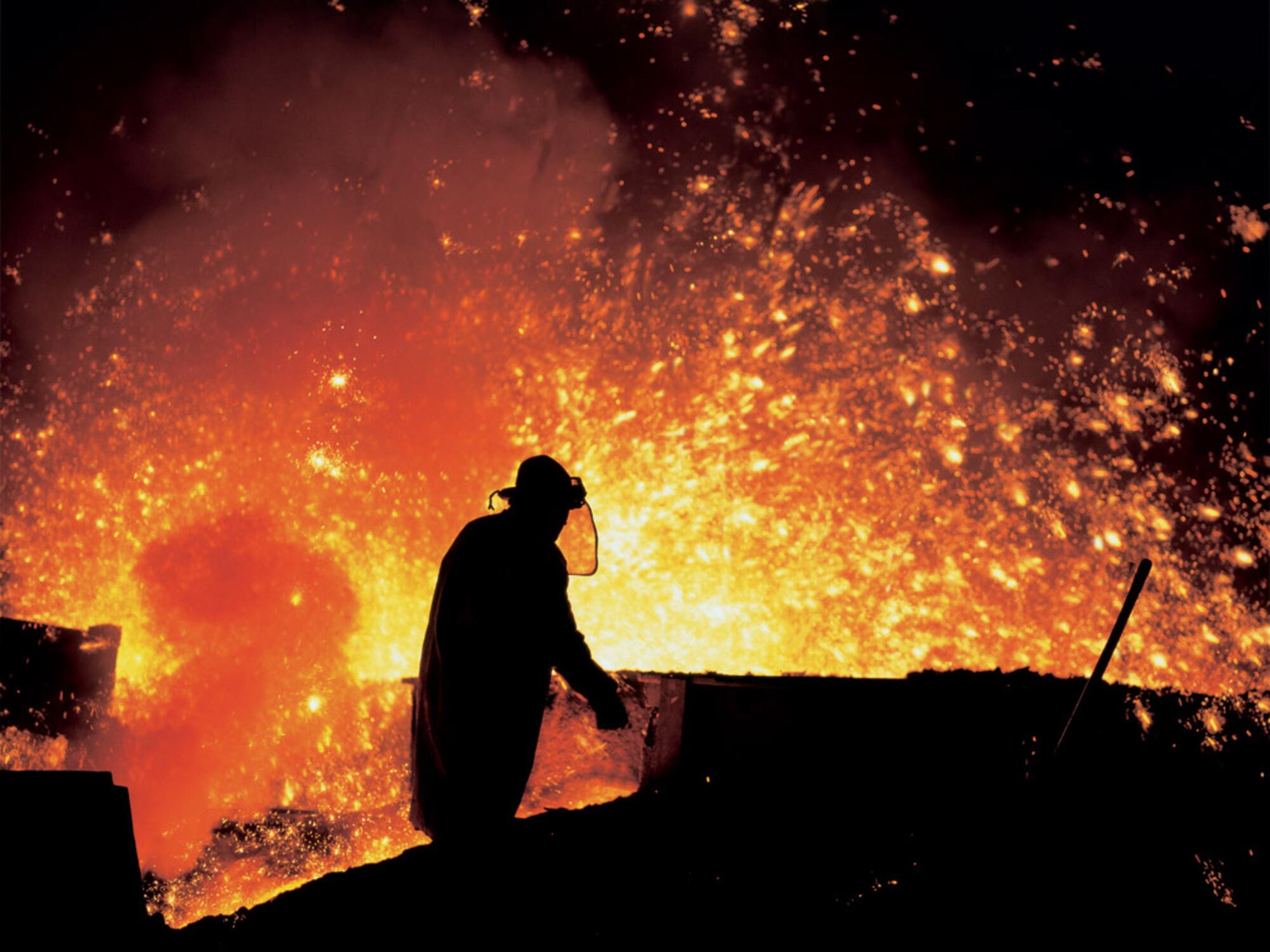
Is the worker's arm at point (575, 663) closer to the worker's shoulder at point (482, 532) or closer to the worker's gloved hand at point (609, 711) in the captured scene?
the worker's gloved hand at point (609, 711)

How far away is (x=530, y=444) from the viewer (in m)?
7.42

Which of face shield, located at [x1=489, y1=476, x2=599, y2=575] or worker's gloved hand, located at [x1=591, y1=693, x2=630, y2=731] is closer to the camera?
worker's gloved hand, located at [x1=591, y1=693, x2=630, y2=731]

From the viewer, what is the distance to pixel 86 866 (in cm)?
141

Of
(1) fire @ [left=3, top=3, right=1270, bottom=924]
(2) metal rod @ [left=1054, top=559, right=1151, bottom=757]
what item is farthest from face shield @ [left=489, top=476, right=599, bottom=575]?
(2) metal rod @ [left=1054, top=559, right=1151, bottom=757]

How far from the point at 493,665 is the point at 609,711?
0.37 meters

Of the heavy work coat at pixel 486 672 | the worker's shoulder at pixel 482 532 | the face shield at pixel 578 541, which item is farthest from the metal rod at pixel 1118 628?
the face shield at pixel 578 541

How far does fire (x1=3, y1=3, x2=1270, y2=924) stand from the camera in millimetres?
6969

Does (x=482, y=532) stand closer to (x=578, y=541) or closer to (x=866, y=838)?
(x=866, y=838)

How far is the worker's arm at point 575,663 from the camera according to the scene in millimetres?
2510

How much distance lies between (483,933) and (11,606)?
926 cm

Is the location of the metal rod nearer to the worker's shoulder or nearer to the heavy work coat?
the heavy work coat

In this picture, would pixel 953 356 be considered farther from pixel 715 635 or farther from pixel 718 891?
pixel 718 891

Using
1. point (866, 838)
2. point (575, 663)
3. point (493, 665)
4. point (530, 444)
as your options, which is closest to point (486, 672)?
point (493, 665)

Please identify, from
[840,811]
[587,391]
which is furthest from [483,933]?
[587,391]
